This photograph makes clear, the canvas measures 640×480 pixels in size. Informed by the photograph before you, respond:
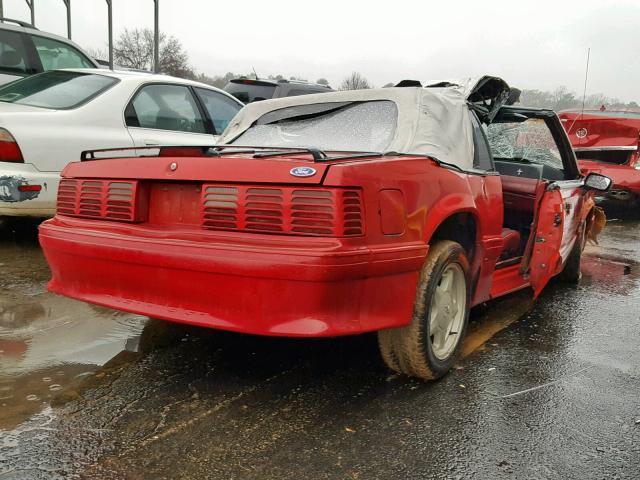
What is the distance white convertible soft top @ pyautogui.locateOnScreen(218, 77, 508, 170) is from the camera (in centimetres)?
313

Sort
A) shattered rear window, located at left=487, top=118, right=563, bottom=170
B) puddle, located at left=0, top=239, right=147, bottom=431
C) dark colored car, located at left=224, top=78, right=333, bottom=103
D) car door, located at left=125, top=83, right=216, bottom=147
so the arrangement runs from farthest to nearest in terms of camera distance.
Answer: dark colored car, located at left=224, top=78, right=333, bottom=103
car door, located at left=125, top=83, right=216, bottom=147
shattered rear window, located at left=487, top=118, right=563, bottom=170
puddle, located at left=0, top=239, right=147, bottom=431

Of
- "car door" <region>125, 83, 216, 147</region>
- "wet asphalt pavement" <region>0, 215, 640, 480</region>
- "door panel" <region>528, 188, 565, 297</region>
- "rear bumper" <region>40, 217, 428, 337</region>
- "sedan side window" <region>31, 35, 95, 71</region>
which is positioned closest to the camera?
"wet asphalt pavement" <region>0, 215, 640, 480</region>

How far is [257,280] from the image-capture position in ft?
7.60

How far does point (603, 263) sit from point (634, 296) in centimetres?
157

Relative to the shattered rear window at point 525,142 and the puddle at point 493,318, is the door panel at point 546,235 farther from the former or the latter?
the shattered rear window at point 525,142

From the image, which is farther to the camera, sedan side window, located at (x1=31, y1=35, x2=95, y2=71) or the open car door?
sedan side window, located at (x1=31, y1=35, x2=95, y2=71)

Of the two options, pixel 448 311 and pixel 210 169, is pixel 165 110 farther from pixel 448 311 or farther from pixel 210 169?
pixel 448 311

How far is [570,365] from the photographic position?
3324 mm

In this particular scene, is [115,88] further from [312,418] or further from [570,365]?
[570,365]

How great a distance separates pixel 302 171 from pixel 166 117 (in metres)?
3.51

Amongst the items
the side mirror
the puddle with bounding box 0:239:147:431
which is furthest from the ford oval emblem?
the side mirror

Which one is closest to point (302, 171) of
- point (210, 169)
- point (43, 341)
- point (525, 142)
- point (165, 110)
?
point (210, 169)

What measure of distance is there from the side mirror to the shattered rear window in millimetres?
350

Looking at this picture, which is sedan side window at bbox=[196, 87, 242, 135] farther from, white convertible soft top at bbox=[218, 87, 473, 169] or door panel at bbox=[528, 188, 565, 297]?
door panel at bbox=[528, 188, 565, 297]
